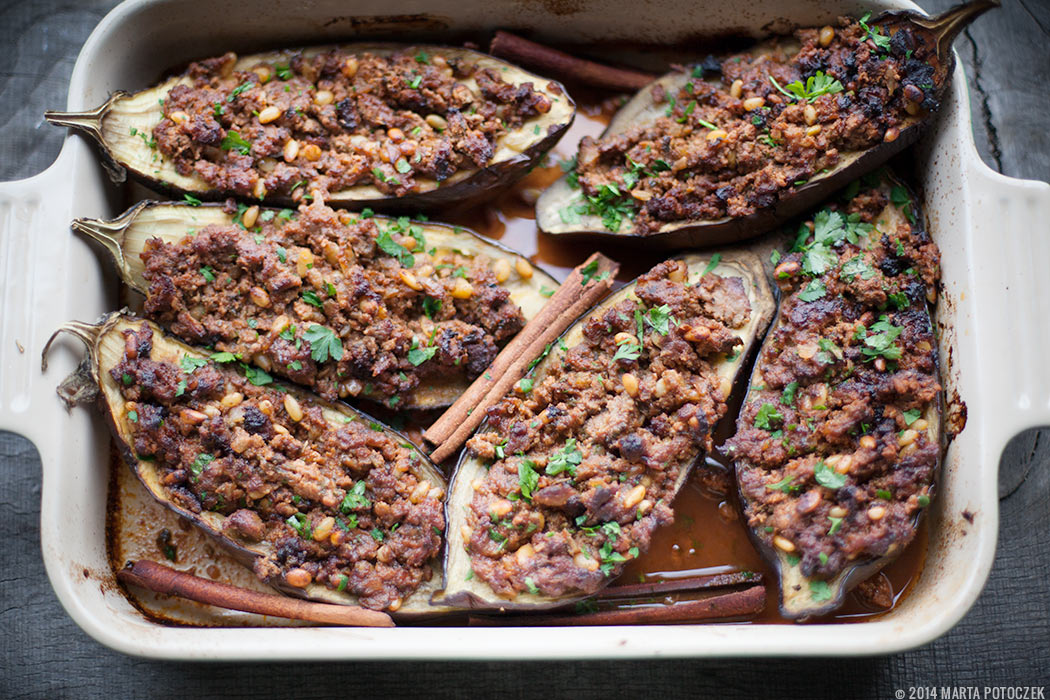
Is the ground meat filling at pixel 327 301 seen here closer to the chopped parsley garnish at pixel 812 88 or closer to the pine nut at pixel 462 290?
the pine nut at pixel 462 290

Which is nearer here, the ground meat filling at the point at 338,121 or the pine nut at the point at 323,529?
the pine nut at the point at 323,529

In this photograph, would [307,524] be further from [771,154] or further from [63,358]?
[771,154]

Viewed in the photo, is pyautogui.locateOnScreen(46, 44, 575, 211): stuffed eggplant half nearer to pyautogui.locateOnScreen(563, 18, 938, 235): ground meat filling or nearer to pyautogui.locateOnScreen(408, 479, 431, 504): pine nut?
pyautogui.locateOnScreen(563, 18, 938, 235): ground meat filling

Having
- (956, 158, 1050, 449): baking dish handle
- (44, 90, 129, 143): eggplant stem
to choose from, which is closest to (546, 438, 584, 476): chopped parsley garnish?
(956, 158, 1050, 449): baking dish handle

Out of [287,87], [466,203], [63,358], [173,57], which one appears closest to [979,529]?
[466,203]

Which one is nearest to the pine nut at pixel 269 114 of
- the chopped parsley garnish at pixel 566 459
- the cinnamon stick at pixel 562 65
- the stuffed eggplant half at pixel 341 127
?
the stuffed eggplant half at pixel 341 127
